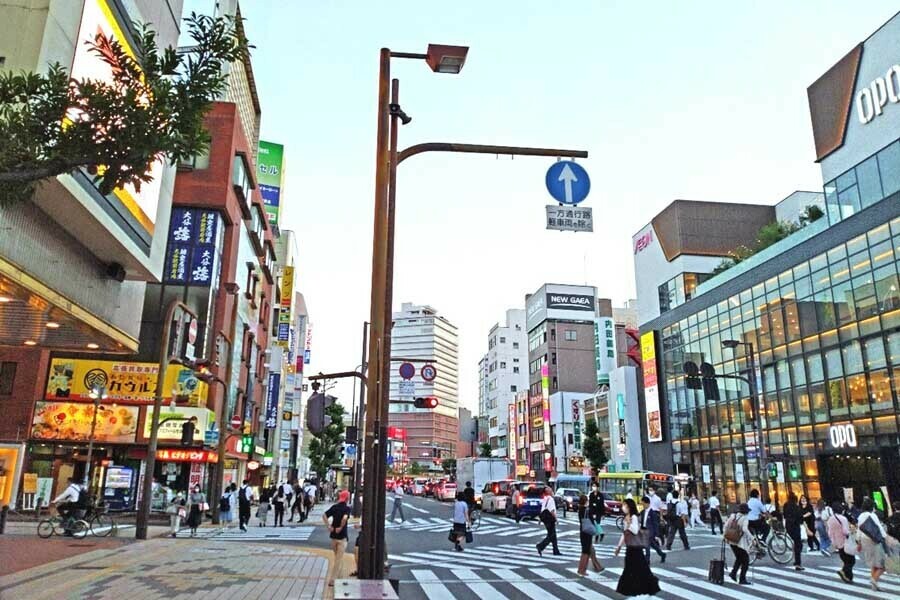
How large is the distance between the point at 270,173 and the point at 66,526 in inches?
1812

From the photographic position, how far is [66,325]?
42.2ft

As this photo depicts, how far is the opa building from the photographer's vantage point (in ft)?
107

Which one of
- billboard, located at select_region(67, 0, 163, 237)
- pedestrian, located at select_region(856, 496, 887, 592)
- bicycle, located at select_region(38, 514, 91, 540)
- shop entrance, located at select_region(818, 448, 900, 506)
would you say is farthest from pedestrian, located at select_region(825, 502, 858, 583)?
shop entrance, located at select_region(818, 448, 900, 506)

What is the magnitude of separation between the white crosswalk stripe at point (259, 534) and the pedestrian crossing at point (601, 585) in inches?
343

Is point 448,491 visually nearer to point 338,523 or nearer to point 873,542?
point 338,523

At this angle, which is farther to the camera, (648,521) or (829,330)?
(829,330)

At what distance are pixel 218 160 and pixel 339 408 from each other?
34.4 metres

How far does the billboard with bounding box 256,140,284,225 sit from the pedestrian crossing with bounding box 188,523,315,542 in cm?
3784

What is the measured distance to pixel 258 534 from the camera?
23234 millimetres

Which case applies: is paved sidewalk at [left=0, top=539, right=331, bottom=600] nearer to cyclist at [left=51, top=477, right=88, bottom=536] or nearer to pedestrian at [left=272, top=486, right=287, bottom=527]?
cyclist at [left=51, top=477, right=88, bottom=536]

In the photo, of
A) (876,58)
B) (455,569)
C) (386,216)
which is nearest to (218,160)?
(455,569)

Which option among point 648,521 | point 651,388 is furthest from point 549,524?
point 651,388

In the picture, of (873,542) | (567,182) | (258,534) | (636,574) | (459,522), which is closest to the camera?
(567,182)

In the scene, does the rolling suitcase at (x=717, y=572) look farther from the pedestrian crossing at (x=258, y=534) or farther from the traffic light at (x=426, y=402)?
the pedestrian crossing at (x=258, y=534)
